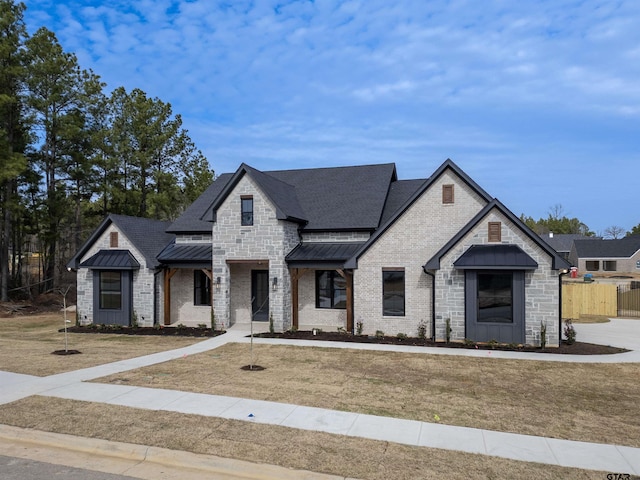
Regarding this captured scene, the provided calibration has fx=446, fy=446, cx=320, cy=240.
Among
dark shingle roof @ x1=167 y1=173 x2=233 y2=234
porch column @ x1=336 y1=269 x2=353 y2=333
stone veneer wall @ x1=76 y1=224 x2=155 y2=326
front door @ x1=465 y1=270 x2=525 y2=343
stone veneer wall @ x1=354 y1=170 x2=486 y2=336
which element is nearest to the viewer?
front door @ x1=465 y1=270 x2=525 y2=343

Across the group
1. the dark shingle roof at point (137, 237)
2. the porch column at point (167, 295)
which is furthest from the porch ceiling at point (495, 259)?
the dark shingle roof at point (137, 237)

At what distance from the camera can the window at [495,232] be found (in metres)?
16.6

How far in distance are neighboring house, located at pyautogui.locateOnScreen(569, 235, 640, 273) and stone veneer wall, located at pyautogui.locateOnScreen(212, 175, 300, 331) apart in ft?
222

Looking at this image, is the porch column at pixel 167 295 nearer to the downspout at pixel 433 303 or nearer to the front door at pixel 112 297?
the front door at pixel 112 297

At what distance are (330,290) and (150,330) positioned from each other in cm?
848

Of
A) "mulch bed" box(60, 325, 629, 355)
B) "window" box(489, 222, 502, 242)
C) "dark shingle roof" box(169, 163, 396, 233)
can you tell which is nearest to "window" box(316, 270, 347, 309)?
"mulch bed" box(60, 325, 629, 355)

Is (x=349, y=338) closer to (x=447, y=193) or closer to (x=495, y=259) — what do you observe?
(x=495, y=259)

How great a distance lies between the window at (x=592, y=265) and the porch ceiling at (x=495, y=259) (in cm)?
7020

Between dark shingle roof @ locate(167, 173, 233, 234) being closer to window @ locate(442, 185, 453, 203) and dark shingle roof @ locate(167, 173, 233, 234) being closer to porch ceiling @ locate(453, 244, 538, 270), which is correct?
window @ locate(442, 185, 453, 203)

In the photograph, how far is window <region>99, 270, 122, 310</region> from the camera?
71.8ft

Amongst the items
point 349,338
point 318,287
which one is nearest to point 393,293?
point 349,338

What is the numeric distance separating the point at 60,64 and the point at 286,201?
22.6 metres

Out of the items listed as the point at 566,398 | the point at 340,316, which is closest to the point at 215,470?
the point at 566,398

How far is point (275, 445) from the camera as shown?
7141 millimetres
